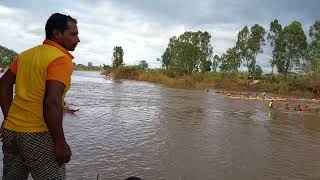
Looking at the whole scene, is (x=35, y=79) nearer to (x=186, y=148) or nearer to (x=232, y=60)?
(x=186, y=148)

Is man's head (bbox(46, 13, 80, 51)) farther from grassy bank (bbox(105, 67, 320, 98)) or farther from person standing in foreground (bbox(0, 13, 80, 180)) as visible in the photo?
grassy bank (bbox(105, 67, 320, 98))

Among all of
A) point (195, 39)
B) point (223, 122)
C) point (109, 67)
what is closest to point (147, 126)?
point (223, 122)

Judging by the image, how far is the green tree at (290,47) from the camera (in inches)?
2357

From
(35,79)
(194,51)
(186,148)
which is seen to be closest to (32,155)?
(35,79)

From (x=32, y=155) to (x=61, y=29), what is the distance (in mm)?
993

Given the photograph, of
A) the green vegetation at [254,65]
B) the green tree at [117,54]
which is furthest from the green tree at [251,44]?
the green tree at [117,54]

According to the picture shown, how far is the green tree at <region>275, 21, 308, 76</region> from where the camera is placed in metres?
59.9

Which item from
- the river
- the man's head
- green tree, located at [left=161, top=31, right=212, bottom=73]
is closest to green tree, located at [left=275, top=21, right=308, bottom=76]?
green tree, located at [left=161, top=31, right=212, bottom=73]

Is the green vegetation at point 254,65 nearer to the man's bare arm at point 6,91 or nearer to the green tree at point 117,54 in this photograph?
the green tree at point 117,54

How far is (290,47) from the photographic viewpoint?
201 feet

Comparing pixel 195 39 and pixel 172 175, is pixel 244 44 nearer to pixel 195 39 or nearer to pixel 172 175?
pixel 195 39

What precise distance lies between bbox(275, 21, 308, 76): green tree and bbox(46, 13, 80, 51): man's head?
58423 mm

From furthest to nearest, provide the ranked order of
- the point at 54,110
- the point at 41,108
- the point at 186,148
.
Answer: the point at 186,148 → the point at 41,108 → the point at 54,110

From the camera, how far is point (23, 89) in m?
3.19
